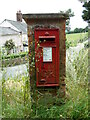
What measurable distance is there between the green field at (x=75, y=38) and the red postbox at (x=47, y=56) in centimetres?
21

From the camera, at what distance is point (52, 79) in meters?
1.90

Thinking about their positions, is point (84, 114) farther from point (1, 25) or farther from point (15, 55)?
point (1, 25)

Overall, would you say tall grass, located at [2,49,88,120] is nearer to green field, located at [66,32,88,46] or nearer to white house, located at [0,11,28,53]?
green field, located at [66,32,88,46]

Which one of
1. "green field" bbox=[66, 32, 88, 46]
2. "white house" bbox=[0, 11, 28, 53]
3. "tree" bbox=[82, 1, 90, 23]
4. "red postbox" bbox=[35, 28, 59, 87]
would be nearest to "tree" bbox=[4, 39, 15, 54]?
"white house" bbox=[0, 11, 28, 53]

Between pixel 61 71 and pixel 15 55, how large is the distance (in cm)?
47

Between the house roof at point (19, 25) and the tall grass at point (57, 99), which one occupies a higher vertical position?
the house roof at point (19, 25)

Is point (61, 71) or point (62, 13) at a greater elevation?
point (62, 13)

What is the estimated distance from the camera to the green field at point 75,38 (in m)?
1.98

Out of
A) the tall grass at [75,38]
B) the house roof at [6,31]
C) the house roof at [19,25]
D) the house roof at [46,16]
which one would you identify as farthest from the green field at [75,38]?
the house roof at [6,31]

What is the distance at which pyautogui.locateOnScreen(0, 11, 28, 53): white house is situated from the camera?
6.23 ft

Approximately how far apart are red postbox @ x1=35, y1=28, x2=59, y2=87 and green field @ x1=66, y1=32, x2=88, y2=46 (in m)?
0.21

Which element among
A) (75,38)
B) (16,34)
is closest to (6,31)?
(16,34)

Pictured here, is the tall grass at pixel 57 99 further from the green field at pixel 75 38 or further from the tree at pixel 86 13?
the tree at pixel 86 13

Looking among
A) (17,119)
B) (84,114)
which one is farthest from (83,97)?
(17,119)
